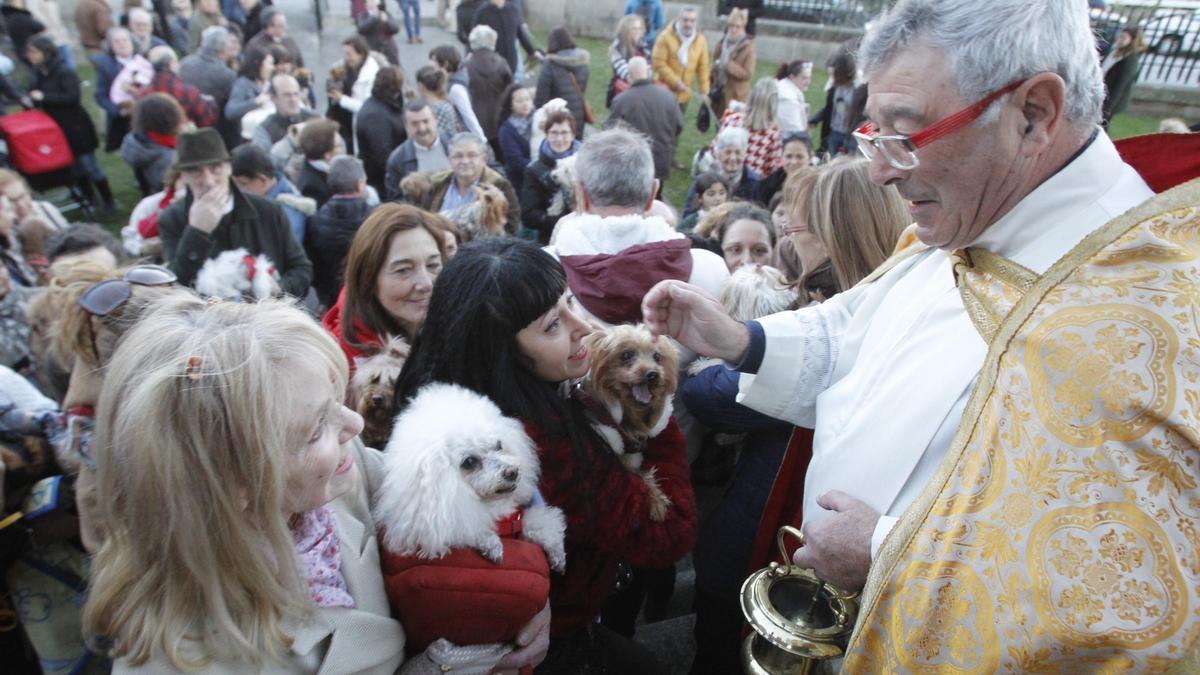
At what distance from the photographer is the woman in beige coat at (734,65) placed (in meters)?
10.0

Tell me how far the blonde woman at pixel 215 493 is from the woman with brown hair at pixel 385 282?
4.67ft

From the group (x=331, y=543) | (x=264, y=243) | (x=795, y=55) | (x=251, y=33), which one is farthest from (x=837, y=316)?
(x=795, y=55)

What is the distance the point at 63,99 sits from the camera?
7.54 m

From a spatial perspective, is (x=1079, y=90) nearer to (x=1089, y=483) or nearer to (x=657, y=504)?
(x=1089, y=483)

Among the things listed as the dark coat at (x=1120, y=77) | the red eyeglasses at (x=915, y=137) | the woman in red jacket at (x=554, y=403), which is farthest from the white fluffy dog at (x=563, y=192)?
the dark coat at (x=1120, y=77)

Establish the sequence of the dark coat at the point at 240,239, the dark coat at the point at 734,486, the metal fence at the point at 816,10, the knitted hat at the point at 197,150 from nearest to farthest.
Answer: the dark coat at the point at 734,486
the dark coat at the point at 240,239
the knitted hat at the point at 197,150
the metal fence at the point at 816,10

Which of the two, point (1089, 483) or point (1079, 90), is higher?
point (1079, 90)

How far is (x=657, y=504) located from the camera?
2.07 meters

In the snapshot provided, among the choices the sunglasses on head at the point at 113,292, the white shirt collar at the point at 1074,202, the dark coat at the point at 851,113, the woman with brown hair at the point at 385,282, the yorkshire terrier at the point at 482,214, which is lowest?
the dark coat at the point at 851,113

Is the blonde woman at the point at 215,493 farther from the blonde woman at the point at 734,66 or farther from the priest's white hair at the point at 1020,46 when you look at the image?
the blonde woman at the point at 734,66

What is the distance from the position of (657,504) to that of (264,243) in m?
3.28

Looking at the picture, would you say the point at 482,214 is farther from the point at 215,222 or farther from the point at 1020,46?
the point at 1020,46

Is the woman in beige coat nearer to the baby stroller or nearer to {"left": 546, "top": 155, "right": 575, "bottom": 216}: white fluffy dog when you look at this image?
{"left": 546, "top": 155, "right": 575, "bottom": 216}: white fluffy dog

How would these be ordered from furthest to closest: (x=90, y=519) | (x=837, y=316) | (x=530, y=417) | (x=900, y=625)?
(x=837, y=316) → (x=530, y=417) → (x=90, y=519) → (x=900, y=625)
